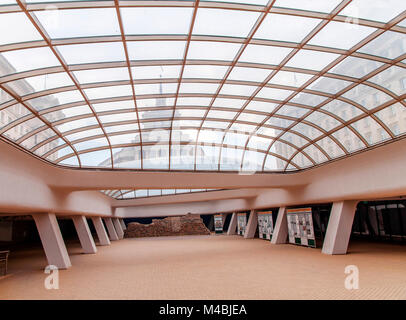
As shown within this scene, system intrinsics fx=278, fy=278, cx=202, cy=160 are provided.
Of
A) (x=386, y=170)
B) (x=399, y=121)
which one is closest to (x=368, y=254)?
(x=386, y=170)

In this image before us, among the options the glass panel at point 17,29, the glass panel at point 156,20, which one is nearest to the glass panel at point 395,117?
the glass panel at point 156,20

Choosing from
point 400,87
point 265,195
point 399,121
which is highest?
point 400,87

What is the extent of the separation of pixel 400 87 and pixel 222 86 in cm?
985

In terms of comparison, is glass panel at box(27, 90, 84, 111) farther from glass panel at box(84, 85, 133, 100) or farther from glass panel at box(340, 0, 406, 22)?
glass panel at box(340, 0, 406, 22)

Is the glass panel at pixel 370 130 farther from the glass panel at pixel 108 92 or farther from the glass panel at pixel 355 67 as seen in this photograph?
the glass panel at pixel 108 92

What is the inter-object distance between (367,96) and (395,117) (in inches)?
87.8

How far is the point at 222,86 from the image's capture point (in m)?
17.2

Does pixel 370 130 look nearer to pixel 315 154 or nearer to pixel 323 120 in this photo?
pixel 323 120

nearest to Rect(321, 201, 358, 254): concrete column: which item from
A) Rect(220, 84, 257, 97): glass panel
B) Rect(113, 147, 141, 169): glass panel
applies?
Rect(220, 84, 257, 97): glass panel

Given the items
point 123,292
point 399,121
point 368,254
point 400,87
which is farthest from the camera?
point 368,254

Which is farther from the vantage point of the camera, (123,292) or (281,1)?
(123,292)

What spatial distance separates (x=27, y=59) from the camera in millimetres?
11727

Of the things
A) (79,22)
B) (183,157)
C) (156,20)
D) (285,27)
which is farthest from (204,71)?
(183,157)
